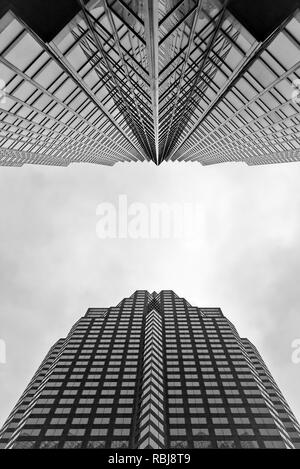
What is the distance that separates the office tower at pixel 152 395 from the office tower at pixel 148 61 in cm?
5458

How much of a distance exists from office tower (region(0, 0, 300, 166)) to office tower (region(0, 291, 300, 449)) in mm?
54584

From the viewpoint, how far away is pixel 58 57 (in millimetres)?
19172

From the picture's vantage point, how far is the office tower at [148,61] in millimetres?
15594

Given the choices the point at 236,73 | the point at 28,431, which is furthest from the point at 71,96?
the point at 28,431

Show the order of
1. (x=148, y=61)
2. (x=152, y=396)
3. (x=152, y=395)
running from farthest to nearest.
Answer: (x=152, y=395) → (x=152, y=396) → (x=148, y=61)

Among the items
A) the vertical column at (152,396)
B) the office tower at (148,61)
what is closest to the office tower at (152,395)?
the vertical column at (152,396)

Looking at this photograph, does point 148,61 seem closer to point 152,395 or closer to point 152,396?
point 152,396

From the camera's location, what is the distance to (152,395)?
243 ft

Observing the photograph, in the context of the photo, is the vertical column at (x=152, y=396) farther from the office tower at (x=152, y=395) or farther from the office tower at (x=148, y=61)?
the office tower at (x=148, y=61)

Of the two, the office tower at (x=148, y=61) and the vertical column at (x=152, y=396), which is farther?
the vertical column at (x=152, y=396)

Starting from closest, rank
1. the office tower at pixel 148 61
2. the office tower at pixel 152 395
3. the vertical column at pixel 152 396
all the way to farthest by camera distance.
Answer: the office tower at pixel 148 61 → the vertical column at pixel 152 396 → the office tower at pixel 152 395

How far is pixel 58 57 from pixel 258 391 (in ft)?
269

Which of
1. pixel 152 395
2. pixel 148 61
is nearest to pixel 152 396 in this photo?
pixel 152 395

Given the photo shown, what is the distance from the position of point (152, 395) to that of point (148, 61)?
69889 mm
